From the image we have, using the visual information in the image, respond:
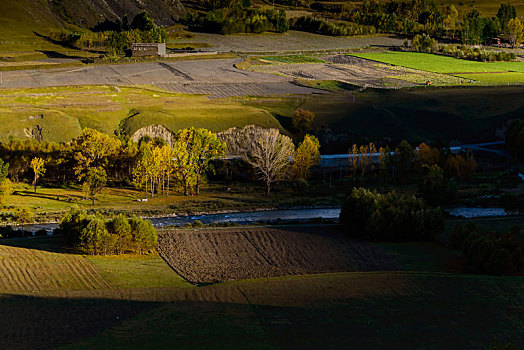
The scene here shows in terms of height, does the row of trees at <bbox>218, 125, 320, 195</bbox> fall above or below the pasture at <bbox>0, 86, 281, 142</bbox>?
below

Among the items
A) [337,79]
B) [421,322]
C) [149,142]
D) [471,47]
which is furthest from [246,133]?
[471,47]

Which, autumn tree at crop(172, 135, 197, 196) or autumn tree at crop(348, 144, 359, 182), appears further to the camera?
autumn tree at crop(348, 144, 359, 182)

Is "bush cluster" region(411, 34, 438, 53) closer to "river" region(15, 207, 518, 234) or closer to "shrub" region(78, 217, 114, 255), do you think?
"river" region(15, 207, 518, 234)

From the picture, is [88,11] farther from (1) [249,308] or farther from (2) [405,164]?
(1) [249,308]

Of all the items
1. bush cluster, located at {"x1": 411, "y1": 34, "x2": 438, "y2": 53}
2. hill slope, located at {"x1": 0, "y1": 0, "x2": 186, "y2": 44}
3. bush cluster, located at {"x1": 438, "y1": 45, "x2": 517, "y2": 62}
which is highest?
hill slope, located at {"x1": 0, "y1": 0, "x2": 186, "y2": 44}

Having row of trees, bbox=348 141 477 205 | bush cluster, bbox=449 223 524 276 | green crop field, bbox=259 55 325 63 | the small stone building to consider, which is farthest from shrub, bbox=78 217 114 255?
green crop field, bbox=259 55 325 63

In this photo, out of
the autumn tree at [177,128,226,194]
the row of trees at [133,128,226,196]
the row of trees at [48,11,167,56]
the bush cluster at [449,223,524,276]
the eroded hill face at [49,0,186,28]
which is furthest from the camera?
the eroded hill face at [49,0,186,28]

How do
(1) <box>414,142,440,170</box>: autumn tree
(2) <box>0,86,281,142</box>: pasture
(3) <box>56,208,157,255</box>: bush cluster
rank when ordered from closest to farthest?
(3) <box>56,208,157,255</box>: bush cluster < (1) <box>414,142,440,170</box>: autumn tree < (2) <box>0,86,281,142</box>: pasture
